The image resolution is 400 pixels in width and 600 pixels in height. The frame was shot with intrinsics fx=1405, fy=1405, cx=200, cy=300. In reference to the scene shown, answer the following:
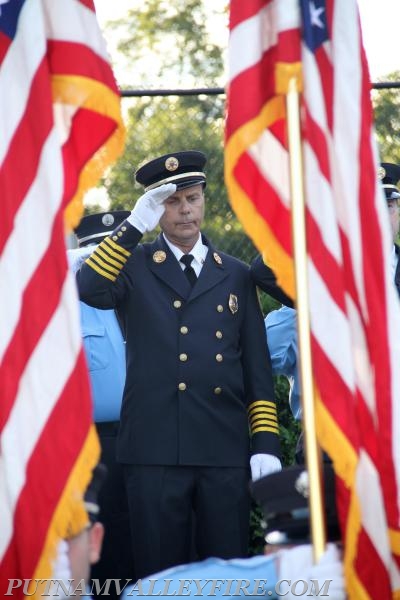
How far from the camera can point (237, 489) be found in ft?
19.1

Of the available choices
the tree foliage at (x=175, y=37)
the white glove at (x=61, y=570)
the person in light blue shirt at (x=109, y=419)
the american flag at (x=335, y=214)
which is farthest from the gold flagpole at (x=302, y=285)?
the tree foliage at (x=175, y=37)

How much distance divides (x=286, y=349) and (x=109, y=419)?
0.90 m

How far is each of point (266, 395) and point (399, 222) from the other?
4.85ft

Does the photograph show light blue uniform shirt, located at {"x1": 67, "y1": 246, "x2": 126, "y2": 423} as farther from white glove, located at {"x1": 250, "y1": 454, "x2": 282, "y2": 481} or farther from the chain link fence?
the chain link fence

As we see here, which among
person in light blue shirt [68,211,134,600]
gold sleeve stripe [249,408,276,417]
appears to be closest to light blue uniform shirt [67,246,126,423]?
person in light blue shirt [68,211,134,600]

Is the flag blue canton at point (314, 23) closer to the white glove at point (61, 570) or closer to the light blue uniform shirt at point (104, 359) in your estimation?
the white glove at point (61, 570)

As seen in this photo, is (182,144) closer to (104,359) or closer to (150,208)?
(104,359)

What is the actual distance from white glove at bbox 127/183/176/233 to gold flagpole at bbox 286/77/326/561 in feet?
5.03

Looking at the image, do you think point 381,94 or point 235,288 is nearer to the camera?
point 235,288

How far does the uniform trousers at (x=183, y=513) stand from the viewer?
225 inches

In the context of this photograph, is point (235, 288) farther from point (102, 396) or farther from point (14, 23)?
point (14, 23)

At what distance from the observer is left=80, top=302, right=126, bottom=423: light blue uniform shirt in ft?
21.5

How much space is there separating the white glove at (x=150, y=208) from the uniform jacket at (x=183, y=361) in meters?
0.04

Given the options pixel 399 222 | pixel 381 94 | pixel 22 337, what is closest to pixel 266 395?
pixel 399 222
